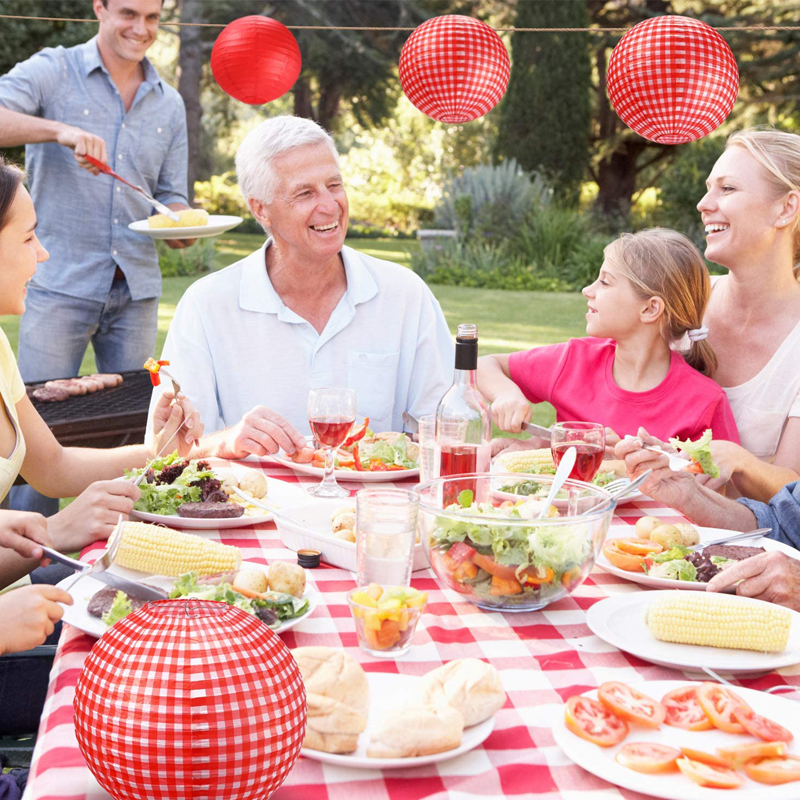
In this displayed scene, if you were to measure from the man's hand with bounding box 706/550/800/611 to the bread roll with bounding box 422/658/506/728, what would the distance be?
0.61m

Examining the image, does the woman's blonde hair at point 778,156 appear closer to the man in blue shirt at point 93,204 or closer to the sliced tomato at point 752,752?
the sliced tomato at point 752,752

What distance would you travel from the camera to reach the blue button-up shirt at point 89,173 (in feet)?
15.3

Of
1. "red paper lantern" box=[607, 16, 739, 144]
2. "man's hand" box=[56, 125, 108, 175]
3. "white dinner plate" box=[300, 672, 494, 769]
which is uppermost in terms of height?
"red paper lantern" box=[607, 16, 739, 144]

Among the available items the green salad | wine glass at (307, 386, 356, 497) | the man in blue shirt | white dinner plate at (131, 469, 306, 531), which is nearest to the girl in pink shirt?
Answer: wine glass at (307, 386, 356, 497)

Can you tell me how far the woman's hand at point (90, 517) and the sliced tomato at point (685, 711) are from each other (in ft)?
3.76

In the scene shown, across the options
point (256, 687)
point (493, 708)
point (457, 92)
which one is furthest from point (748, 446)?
point (256, 687)

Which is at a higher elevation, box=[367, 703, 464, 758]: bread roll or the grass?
box=[367, 703, 464, 758]: bread roll

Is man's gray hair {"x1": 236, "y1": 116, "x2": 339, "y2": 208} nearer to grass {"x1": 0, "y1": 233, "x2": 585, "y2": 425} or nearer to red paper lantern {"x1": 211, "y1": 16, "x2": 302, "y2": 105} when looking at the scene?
red paper lantern {"x1": 211, "y1": 16, "x2": 302, "y2": 105}

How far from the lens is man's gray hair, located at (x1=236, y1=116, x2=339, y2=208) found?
315 centimetres

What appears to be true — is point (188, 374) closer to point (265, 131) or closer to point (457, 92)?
point (265, 131)

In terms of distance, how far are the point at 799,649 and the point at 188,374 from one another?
2122 millimetres

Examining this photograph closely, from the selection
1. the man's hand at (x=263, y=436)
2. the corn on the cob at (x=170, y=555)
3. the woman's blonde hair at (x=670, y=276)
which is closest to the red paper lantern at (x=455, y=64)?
the woman's blonde hair at (x=670, y=276)

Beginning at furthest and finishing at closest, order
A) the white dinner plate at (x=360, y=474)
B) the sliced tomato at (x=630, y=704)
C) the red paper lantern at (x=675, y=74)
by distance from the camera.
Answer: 1. the red paper lantern at (x=675, y=74)
2. the white dinner plate at (x=360, y=474)
3. the sliced tomato at (x=630, y=704)

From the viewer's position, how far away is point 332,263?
129 inches
